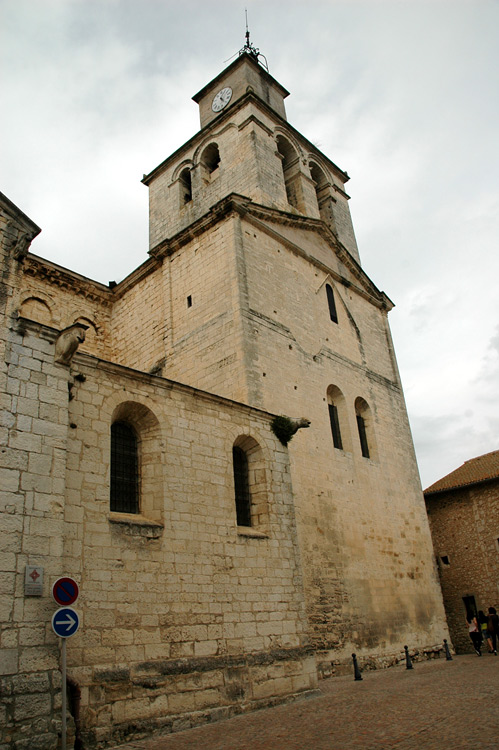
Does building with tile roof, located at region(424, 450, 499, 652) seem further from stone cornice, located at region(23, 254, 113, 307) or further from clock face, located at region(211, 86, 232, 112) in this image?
clock face, located at region(211, 86, 232, 112)

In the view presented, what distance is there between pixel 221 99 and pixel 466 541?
1904 centimetres

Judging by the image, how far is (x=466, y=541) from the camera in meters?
20.3

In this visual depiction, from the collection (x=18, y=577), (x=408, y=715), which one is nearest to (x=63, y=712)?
(x=18, y=577)

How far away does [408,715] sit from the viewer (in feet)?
23.3

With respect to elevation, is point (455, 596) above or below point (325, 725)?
above

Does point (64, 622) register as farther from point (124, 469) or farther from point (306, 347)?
point (306, 347)

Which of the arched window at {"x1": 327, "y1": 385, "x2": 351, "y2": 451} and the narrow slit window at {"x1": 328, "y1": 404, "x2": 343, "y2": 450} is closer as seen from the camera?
the narrow slit window at {"x1": 328, "y1": 404, "x2": 343, "y2": 450}

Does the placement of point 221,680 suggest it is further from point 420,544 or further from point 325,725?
point 420,544

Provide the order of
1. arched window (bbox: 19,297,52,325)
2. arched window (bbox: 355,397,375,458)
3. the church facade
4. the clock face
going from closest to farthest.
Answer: the church facade < arched window (bbox: 19,297,52,325) < arched window (bbox: 355,397,375,458) < the clock face

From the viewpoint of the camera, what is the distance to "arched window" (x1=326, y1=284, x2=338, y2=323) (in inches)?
731

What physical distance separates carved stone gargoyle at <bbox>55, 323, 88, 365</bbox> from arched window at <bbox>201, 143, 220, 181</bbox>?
1507 cm

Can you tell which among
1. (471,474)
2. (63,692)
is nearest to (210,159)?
(471,474)

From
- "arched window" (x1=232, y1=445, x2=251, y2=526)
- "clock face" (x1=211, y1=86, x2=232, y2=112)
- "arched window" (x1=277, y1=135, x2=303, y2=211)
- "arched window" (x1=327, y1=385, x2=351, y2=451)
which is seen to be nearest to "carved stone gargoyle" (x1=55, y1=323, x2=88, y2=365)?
"arched window" (x1=232, y1=445, x2=251, y2=526)

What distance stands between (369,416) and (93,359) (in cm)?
1169
